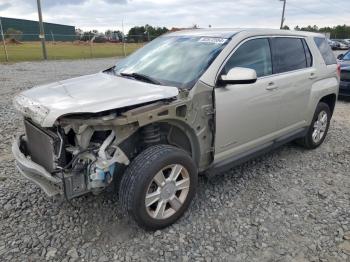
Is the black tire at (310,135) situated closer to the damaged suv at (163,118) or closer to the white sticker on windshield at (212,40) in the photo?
the damaged suv at (163,118)

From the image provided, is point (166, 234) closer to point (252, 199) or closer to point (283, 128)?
point (252, 199)

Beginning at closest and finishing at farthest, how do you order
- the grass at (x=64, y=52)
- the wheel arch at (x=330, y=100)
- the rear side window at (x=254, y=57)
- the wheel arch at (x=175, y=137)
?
the wheel arch at (x=175, y=137)
the rear side window at (x=254, y=57)
the wheel arch at (x=330, y=100)
the grass at (x=64, y=52)

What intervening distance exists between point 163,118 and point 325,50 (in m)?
3.48

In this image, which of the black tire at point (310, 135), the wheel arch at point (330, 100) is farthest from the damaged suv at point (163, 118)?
the wheel arch at point (330, 100)

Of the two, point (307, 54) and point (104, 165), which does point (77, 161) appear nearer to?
point (104, 165)

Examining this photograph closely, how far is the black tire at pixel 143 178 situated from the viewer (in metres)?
2.81

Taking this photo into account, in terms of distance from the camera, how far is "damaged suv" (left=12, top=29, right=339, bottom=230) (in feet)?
9.16

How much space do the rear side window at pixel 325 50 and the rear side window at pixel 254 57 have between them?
146 cm

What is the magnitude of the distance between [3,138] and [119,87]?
128 inches

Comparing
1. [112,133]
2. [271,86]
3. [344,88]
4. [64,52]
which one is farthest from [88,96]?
[64,52]

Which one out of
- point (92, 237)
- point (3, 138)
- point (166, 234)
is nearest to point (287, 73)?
point (166, 234)

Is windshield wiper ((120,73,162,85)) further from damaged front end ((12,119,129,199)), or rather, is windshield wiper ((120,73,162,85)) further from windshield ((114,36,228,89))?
damaged front end ((12,119,129,199))

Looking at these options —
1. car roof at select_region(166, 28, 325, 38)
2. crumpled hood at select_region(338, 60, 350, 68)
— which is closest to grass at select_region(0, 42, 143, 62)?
crumpled hood at select_region(338, 60, 350, 68)

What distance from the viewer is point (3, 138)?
17.9 feet
